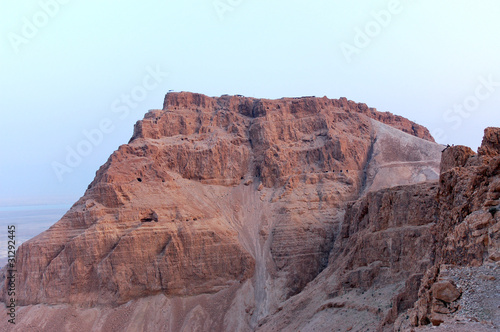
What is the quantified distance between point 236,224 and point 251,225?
170 centimetres

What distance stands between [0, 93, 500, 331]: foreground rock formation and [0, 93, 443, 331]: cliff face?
5.6 inches

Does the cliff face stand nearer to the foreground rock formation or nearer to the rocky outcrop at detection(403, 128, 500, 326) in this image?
the foreground rock formation

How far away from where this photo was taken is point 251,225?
5547cm

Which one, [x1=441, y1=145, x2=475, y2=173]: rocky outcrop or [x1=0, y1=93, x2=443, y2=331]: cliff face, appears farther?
[x1=0, y1=93, x2=443, y2=331]: cliff face

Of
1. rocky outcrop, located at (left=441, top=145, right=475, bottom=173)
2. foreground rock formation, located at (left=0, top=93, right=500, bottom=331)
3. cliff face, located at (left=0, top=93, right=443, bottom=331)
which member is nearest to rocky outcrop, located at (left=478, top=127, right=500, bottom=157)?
foreground rock formation, located at (left=0, top=93, right=500, bottom=331)

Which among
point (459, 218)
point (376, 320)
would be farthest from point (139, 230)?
point (459, 218)

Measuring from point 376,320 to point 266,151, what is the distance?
3769cm

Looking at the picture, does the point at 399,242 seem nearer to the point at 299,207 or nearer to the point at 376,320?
the point at 376,320

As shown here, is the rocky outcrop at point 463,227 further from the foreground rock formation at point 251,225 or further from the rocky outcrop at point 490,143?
the rocky outcrop at point 490,143

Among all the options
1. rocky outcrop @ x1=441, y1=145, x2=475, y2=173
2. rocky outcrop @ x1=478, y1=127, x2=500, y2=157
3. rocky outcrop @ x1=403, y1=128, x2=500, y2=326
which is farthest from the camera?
rocky outcrop @ x1=441, y1=145, x2=475, y2=173

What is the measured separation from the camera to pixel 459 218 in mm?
17594

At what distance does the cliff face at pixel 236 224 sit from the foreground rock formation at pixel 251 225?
0.46 ft

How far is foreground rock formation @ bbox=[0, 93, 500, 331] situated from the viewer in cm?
3194

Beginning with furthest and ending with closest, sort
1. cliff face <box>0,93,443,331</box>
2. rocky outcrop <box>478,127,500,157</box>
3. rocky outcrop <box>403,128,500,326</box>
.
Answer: cliff face <box>0,93,443,331</box>, rocky outcrop <box>478,127,500,157</box>, rocky outcrop <box>403,128,500,326</box>
